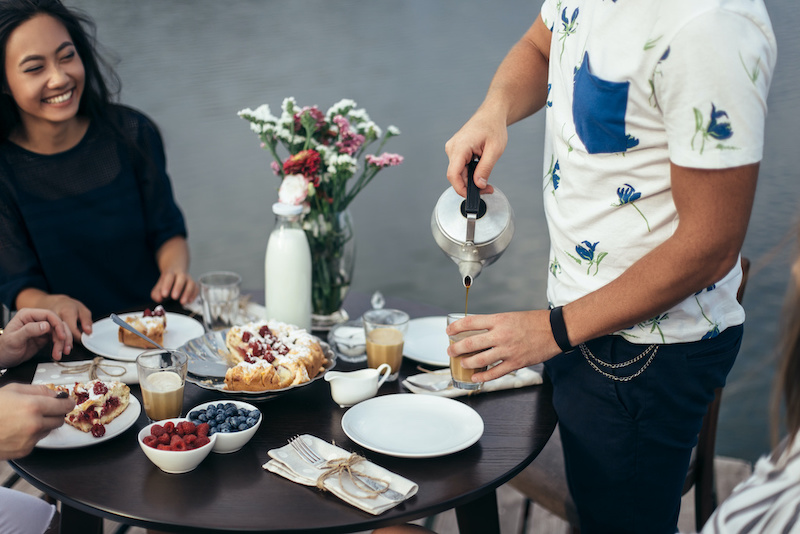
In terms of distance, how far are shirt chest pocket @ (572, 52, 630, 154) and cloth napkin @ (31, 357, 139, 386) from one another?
0.98m

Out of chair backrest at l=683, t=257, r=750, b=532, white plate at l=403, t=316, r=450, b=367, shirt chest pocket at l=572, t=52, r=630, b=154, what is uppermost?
shirt chest pocket at l=572, t=52, r=630, b=154

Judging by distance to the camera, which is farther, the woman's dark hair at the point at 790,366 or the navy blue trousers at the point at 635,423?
the navy blue trousers at the point at 635,423

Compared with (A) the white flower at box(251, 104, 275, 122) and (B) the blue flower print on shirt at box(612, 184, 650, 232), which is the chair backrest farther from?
(A) the white flower at box(251, 104, 275, 122)

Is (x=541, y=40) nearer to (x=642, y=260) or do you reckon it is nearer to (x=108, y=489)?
(x=642, y=260)

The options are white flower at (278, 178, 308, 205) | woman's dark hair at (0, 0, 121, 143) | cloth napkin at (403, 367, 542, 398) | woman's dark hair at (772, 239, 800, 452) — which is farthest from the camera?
woman's dark hair at (0, 0, 121, 143)

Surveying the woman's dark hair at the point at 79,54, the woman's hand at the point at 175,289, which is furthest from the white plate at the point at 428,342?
the woman's dark hair at the point at 79,54

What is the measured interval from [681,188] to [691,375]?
1.19 ft

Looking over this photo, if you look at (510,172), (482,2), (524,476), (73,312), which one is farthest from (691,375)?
(482,2)

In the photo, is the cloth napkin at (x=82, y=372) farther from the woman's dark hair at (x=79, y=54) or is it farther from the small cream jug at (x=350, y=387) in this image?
the woman's dark hair at (x=79, y=54)

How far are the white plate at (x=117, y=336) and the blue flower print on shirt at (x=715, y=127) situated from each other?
46.0 inches

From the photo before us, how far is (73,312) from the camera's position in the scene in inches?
64.1

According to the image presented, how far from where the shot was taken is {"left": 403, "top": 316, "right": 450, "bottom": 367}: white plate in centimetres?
152

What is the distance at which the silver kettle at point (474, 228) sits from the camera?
131 cm

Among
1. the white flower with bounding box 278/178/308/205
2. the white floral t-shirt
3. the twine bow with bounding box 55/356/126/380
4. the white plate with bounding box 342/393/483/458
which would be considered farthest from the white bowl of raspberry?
the white floral t-shirt
